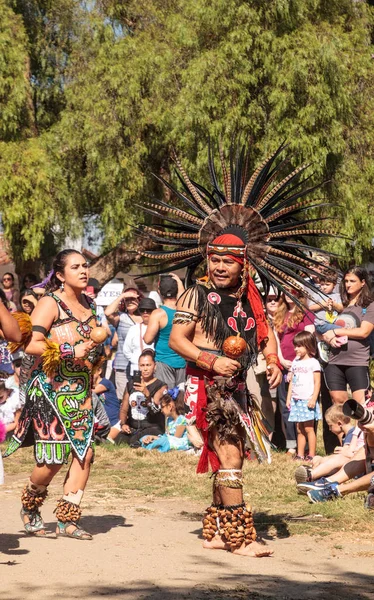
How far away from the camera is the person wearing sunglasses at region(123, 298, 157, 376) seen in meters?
13.6

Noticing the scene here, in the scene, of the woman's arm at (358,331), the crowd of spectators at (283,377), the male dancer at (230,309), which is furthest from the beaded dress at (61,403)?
the woman's arm at (358,331)

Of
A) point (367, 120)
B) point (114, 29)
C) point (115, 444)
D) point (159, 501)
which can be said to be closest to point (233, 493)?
point (159, 501)

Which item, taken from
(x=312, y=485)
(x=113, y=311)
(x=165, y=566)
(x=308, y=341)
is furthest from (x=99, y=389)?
(x=165, y=566)

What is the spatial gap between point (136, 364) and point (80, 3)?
12350 mm

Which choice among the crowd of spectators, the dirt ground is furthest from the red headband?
the crowd of spectators

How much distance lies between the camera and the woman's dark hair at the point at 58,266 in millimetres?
7648

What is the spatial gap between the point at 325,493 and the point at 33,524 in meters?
2.57

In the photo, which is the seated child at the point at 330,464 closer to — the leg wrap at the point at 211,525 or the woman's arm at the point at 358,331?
the woman's arm at the point at 358,331

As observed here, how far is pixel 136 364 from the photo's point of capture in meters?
13.6

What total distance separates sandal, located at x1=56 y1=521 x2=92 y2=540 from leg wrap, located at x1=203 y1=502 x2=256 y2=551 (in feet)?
2.95

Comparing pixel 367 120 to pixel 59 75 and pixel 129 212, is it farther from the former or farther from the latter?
pixel 59 75

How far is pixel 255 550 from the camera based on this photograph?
673 cm

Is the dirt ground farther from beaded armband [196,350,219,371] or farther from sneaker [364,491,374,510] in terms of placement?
beaded armband [196,350,219,371]

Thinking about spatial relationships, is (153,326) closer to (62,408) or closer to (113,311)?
(113,311)
